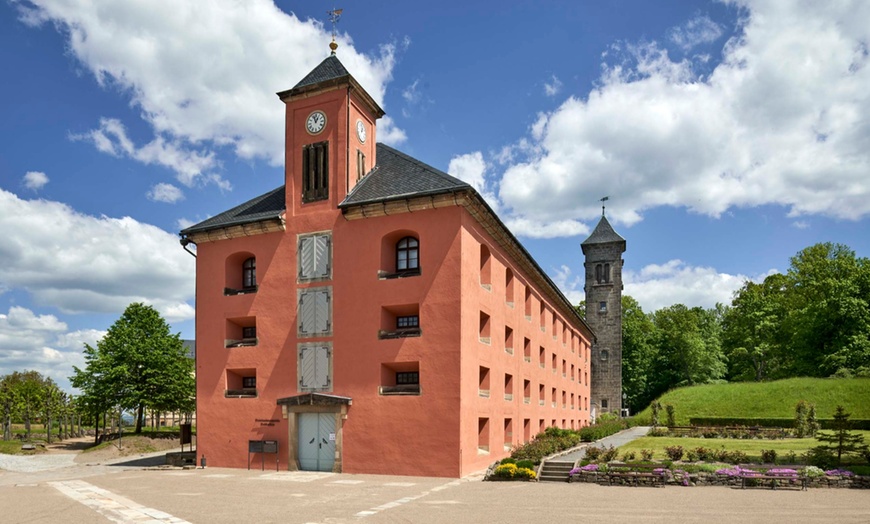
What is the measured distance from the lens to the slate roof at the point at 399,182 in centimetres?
2602

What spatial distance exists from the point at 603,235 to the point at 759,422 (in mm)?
30937

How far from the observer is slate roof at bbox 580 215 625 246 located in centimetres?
7383

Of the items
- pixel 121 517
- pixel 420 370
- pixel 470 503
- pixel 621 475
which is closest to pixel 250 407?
pixel 420 370

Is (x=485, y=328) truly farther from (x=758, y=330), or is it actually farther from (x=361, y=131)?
(x=758, y=330)

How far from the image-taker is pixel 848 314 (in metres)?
59.2

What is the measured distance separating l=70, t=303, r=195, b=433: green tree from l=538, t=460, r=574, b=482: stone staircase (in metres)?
32.6

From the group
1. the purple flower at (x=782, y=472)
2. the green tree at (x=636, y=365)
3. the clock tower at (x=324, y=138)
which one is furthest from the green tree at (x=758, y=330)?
the clock tower at (x=324, y=138)

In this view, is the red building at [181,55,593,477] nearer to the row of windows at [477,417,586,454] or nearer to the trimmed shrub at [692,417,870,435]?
the row of windows at [477,417,586,454]

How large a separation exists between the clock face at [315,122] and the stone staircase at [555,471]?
18.3 metres

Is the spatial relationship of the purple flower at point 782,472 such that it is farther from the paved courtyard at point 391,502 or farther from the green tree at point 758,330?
the green tree at point 758,330

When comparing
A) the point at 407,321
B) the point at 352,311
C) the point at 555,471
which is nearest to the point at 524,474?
the point at 555,471

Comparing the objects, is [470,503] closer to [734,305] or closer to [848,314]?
[848,314]

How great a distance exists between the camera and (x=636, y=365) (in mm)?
81750

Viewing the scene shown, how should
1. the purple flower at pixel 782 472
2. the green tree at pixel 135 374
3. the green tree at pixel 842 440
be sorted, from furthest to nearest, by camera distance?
the green tree at pixel 135 374 → the green tree at pixel 842 440 → the purple flower at pixel 782 472
